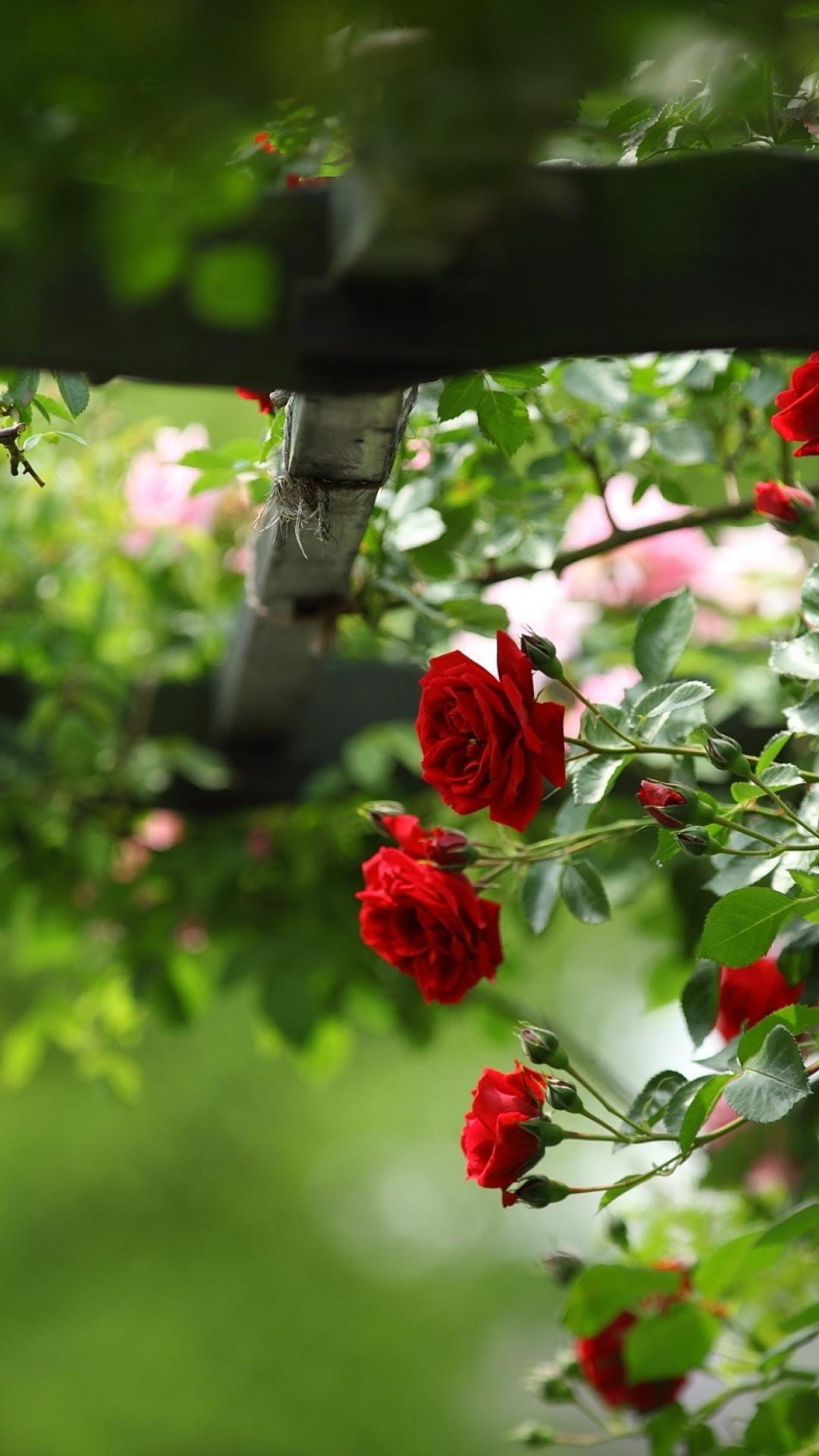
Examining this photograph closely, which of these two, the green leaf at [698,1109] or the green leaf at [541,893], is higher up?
the green leaf at [698,1109]

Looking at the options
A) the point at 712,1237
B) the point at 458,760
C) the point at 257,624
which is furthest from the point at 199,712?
the point at 458,760

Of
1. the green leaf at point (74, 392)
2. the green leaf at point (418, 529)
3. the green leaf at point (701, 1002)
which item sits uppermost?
the green leaf at point (74, 392)

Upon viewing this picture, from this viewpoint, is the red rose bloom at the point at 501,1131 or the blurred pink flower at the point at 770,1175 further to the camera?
the blurred pink flower at the point at 770,1175

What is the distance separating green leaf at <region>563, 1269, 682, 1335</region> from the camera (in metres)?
0.83

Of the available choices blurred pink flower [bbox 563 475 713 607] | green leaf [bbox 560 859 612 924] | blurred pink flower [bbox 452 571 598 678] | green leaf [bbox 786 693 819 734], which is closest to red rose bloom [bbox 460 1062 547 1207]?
green leaf [bbox 560 859 612 924]

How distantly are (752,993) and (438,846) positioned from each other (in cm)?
20

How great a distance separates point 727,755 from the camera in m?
0.63

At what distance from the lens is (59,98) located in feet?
1.07

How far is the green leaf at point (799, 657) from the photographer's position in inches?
27.0

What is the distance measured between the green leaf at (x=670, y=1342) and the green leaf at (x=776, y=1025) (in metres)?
0.32

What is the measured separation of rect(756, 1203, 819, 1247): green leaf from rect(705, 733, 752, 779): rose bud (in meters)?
0.22

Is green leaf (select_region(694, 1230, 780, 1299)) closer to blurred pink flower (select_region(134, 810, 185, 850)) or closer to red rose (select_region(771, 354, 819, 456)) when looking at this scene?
red rose (select_region(771, 354, 819, 456))

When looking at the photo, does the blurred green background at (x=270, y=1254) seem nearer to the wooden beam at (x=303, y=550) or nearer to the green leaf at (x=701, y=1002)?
the wooden beam at (x=303, y=550)

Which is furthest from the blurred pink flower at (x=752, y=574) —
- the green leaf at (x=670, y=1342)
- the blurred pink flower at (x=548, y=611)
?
the green leaf at (x=670, y=1342)
